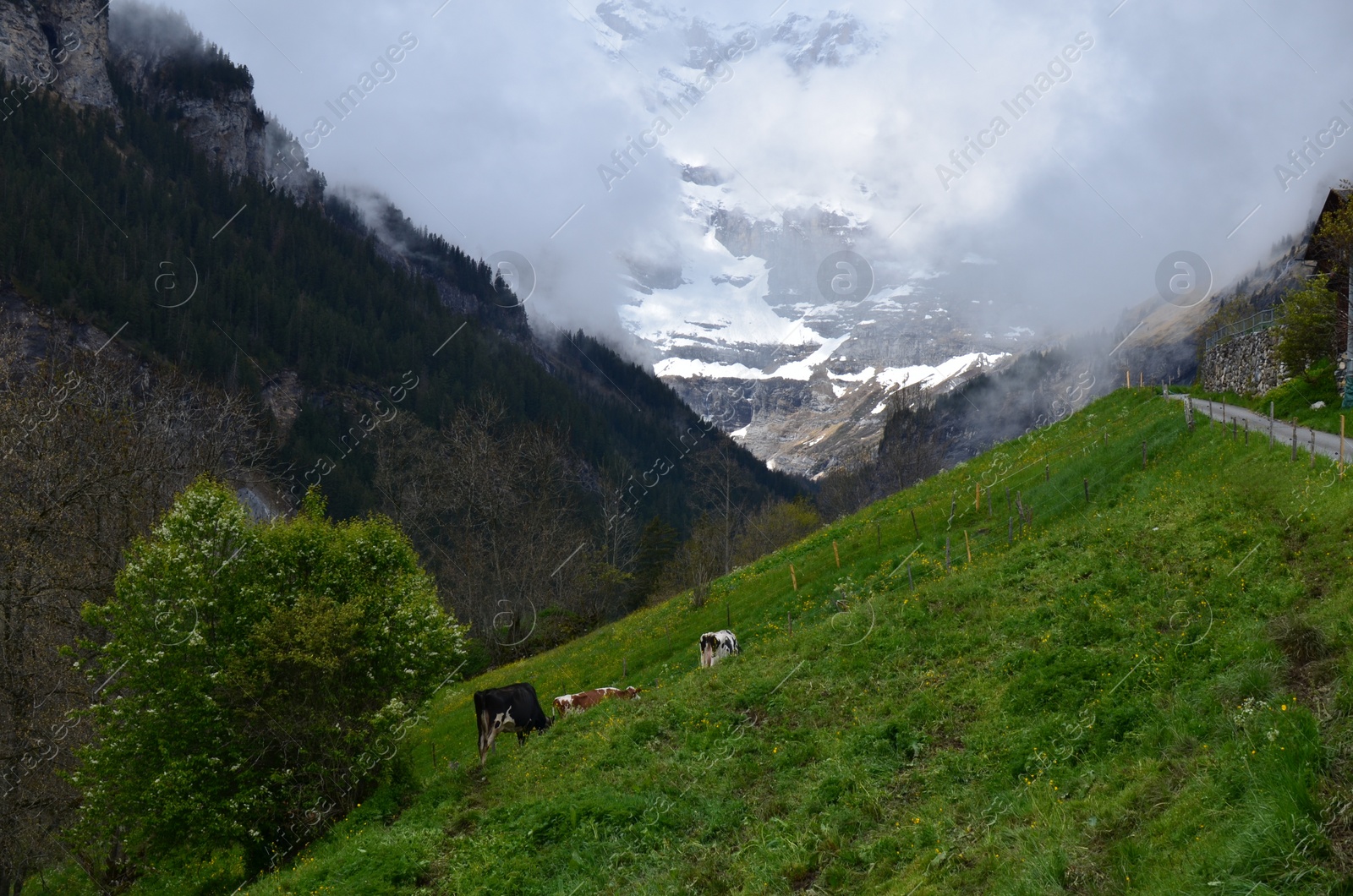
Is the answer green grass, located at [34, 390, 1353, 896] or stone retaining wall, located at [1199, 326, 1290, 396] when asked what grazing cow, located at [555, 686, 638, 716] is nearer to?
green grass, located at [34, 390, 1353, 896]

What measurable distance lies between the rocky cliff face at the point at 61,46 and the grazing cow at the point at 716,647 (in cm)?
17955

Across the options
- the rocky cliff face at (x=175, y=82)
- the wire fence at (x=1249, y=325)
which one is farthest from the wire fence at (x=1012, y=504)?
the rocky cliff face at (x=175, y=82)

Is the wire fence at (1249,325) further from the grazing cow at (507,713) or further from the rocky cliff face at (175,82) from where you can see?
the rocky cliff face at (175,82)

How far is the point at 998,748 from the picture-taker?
14109 millimetres

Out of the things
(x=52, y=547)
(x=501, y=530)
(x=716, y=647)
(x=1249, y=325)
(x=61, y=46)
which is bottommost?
(x=716, y=647)

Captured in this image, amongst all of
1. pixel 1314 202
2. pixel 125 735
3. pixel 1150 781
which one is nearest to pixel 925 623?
pixel 1150 781

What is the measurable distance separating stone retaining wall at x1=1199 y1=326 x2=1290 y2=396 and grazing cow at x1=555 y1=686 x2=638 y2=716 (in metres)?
39.0

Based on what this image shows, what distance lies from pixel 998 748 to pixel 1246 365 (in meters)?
47.8

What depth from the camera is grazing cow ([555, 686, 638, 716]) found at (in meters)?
25.5

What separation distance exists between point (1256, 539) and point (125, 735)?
27.1 m

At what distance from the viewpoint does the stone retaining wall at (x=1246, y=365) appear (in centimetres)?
4528

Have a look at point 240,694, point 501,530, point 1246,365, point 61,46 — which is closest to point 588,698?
point 240,694

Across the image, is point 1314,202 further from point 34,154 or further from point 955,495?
point 34,154

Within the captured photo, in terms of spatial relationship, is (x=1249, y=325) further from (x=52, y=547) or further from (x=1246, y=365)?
(x=52, y=547)
